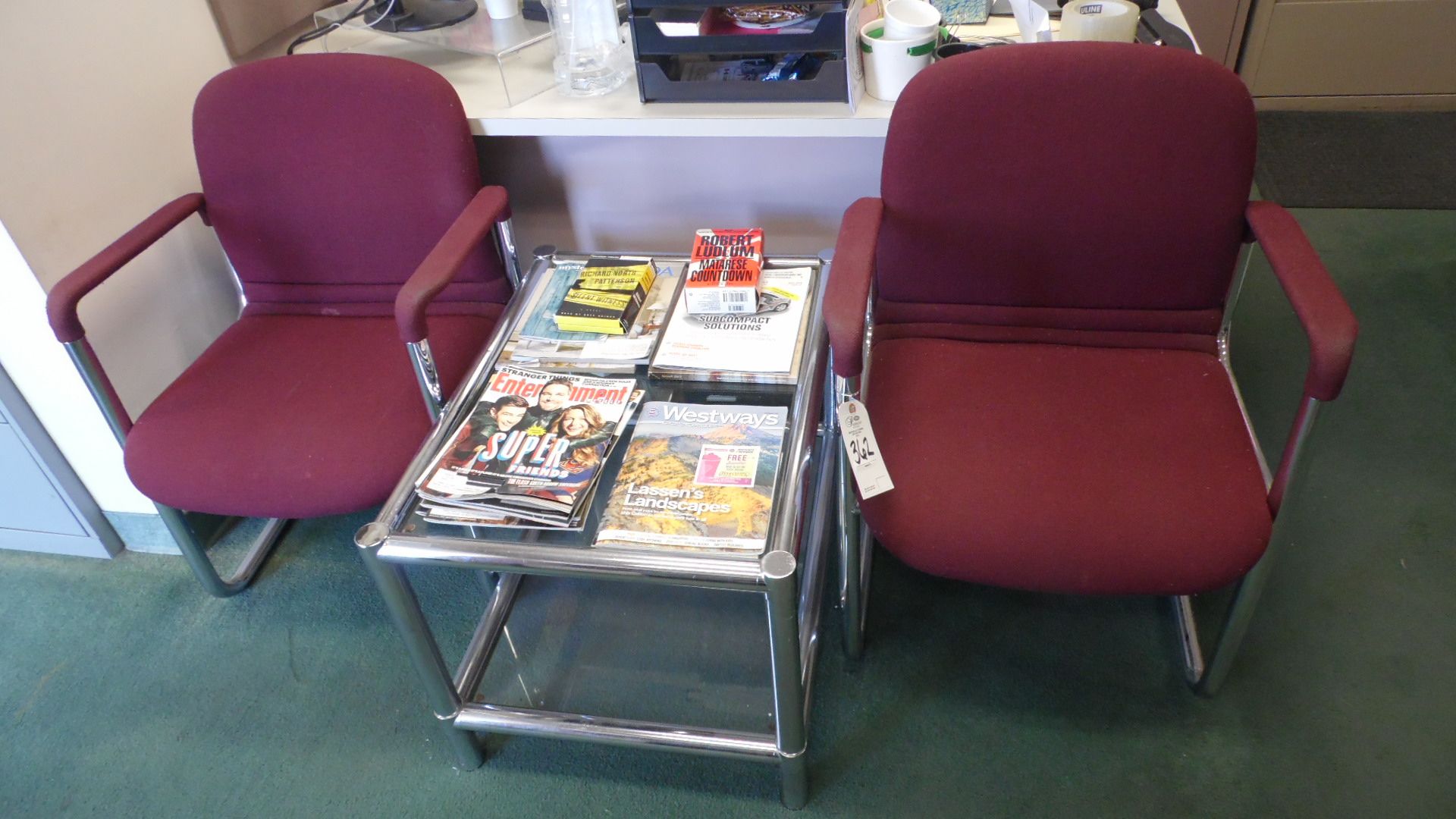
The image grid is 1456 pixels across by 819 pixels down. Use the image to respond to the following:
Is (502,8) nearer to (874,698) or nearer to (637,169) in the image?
(637,169)

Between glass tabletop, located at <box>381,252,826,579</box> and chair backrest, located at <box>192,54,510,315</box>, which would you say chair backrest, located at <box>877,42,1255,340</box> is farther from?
chair backrest, located at <box>192,54,510,315</box>

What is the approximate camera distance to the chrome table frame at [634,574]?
41.3 inches

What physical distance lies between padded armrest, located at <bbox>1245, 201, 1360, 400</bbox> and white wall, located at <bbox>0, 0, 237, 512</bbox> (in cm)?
167

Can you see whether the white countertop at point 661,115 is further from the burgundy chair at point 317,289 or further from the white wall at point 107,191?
the white wall at point 107,191

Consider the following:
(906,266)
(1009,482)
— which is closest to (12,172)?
(906,266)

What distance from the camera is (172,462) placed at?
1.32 m

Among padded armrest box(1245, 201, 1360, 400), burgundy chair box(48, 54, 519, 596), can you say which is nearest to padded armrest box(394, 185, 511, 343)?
burgundy chair box(48, 54, 519, 596)

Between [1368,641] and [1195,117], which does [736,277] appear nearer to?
[1195,117]

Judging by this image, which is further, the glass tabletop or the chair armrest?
the chair armrest

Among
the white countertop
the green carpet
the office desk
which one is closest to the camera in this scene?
the green carpet

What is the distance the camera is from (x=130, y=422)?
1397 millimetres

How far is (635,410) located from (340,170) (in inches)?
25.8

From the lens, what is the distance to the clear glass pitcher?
5.08 feet

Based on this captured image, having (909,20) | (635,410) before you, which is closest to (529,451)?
(635,410)
